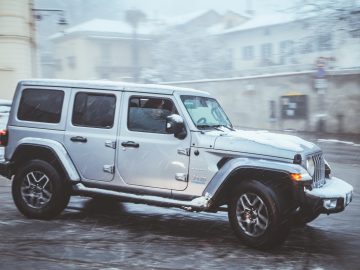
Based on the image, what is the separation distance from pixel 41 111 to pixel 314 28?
18.9 metres

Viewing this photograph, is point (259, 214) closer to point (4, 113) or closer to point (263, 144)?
point (263, 144)

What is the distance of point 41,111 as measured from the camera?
6.75 metres

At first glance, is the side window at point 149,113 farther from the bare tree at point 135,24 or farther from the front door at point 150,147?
the bare tree at point 135,24

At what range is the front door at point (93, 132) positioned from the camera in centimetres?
624

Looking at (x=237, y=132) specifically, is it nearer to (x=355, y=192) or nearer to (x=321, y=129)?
(x=355, y=192)

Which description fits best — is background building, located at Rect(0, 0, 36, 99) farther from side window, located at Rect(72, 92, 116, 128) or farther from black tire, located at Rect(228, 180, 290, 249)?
black tire, located at Rect(228, 180, 290, 249)

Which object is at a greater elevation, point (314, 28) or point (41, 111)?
point (314, 28)

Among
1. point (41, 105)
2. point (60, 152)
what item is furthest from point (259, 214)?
point (41, 105)

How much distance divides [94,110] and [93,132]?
0.30 meters

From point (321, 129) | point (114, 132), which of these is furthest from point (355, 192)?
point (321, 129)

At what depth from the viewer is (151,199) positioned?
5.92 metres

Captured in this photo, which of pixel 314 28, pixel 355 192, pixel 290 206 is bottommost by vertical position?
pixel 355 192

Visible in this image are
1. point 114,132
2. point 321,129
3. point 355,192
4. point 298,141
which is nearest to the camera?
point 298,141

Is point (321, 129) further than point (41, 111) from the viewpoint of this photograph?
Yes
